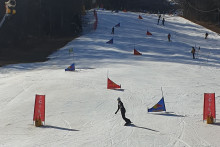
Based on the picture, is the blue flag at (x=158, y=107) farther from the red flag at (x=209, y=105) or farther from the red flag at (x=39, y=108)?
the red flag at (x=39, y=108)

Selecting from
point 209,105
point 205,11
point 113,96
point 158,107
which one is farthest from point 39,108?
point 205,11

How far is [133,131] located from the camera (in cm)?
1321

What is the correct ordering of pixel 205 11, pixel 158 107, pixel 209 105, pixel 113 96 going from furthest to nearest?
1. pixel 205 11
2. pixel 113 96
3. pixel 158 107
4. pixel 209 105

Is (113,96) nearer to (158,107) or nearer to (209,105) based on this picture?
(158,107)

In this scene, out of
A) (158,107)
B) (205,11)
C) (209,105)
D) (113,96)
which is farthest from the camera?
(205,11)

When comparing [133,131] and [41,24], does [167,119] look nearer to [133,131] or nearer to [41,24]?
[133,131]

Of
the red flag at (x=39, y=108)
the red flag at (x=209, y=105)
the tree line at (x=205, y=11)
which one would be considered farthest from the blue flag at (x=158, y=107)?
the tree line at (x=205, y=11)

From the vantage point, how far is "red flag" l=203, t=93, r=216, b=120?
1418cm

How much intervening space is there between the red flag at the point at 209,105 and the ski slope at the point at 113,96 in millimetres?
517

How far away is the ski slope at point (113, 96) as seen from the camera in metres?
12.6

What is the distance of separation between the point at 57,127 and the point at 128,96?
627 cm

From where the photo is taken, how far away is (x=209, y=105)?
14.3 metres

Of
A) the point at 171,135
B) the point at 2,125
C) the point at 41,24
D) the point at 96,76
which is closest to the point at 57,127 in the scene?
the point at 2,125

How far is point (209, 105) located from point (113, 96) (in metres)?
6.37
